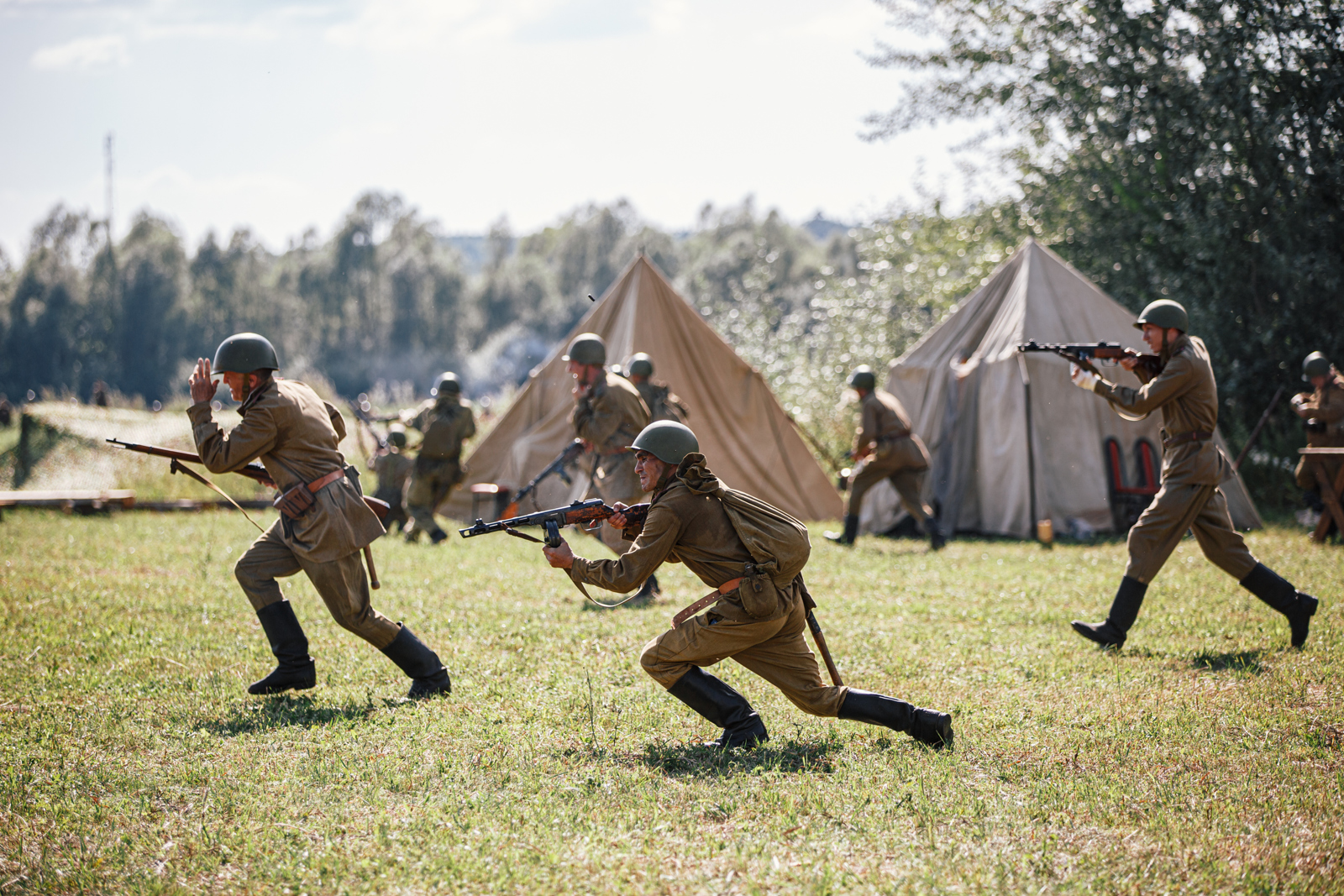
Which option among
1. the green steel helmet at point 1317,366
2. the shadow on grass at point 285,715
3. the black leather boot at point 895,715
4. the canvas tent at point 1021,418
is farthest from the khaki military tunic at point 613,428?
the green steel helmet at point 1317,366

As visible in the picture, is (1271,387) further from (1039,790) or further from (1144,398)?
(1039,790)

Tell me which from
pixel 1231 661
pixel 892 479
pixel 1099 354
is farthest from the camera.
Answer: pixel 892 479

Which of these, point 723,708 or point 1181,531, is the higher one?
point 1181,531

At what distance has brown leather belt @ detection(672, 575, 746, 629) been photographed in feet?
14.7

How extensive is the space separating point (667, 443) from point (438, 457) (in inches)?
303

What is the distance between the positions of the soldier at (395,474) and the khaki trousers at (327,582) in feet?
22.2

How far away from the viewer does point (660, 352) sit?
13492 millimetres

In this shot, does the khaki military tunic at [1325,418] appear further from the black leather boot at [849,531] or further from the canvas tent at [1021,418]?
the black leather boot at [849,531]

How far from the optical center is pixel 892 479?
11.3 m

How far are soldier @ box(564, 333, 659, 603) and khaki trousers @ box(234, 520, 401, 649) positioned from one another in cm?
288

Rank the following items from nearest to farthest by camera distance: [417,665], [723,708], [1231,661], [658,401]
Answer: [723,708]
[417,665]
[1231,661]
[658,401]

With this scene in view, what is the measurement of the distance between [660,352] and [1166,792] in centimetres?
998

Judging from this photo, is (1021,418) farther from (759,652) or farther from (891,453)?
(759,652)

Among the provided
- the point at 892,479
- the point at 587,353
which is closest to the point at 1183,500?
the point at 587,353
